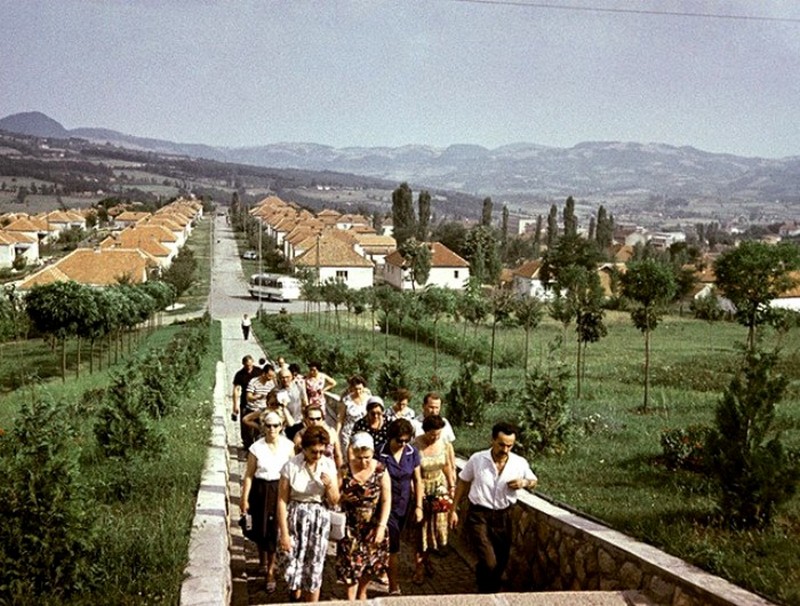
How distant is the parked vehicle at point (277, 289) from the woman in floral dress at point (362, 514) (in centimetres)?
4923

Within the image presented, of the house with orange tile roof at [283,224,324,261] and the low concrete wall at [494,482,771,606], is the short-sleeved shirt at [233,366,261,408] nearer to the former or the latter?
the low concrete wall at [494,482,771,606]

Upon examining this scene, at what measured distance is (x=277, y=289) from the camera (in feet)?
181

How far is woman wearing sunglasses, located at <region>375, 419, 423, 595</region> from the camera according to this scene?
604 centimetres

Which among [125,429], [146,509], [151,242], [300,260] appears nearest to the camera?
[146,509]

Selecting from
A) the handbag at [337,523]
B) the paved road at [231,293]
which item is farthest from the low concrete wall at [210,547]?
the paved road at [231,293]

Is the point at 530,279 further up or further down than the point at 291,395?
further down

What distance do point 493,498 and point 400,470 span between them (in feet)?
2.33

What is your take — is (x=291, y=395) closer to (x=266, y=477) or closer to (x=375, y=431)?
(x=375, y=431)

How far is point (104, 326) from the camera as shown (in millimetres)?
27266

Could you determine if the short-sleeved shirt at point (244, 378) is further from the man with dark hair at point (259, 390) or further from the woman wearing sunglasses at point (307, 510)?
→ the woman wearing sunglasses at point (307, 510)

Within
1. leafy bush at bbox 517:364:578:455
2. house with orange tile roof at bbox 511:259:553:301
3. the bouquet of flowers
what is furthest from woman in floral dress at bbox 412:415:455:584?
house with orange tile roof at bbox 511:259:553:301

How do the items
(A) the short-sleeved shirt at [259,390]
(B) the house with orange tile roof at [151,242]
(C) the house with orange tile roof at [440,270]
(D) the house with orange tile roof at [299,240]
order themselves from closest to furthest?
1. (A) the short-sleeved shirt at [259,390]
2. (B) the house with orange tile roof at [151,242]
3. (D) the house with orange tile roof at [299,240]
4. (C) the house with orange tile roof at [440,270]

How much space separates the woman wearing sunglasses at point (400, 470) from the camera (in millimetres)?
6043

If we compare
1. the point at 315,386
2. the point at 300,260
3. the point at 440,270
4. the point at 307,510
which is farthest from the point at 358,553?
the point at 440,270
